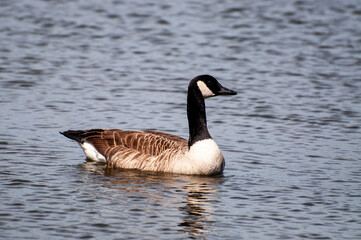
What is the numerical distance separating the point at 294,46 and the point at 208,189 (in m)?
13.7

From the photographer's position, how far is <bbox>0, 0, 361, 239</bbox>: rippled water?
9.84 meters

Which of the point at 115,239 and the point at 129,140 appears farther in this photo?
the point at 129,140

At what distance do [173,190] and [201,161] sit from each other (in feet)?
3.92

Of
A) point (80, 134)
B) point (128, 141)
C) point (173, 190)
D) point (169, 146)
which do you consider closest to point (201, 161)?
point (169, 146)

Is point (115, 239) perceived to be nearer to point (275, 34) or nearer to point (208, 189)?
point (208, 189)

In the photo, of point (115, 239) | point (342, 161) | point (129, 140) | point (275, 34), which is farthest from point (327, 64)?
point (115, 239)

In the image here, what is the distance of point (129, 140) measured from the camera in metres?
12.7

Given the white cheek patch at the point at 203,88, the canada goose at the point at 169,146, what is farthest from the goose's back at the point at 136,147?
the white cheek patch at the point at 203,88

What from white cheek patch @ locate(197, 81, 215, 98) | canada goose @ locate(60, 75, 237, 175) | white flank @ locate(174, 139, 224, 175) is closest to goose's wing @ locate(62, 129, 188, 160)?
canada goose @ locate(60, 75, 237, 175)

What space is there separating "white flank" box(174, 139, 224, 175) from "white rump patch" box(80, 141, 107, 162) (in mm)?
1539

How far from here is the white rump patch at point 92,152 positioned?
12.9 metres

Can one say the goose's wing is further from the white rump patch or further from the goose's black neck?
the goose's black neck

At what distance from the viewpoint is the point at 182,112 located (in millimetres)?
16656

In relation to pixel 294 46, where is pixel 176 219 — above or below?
below
